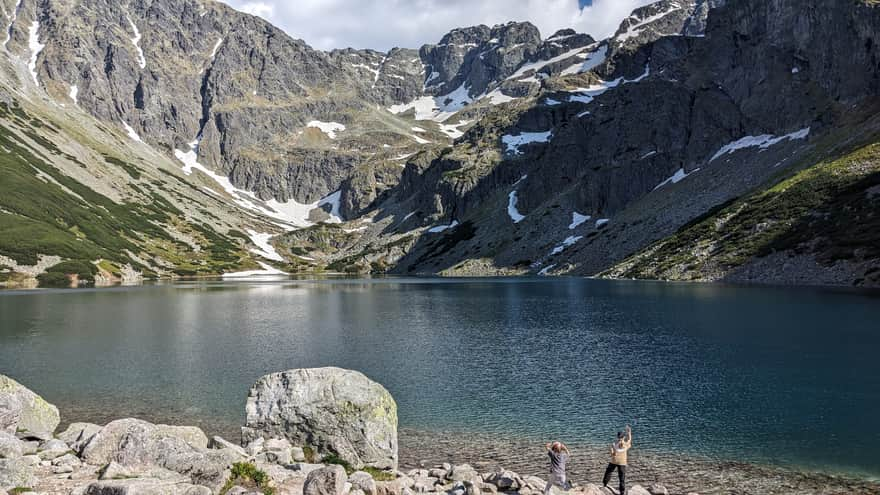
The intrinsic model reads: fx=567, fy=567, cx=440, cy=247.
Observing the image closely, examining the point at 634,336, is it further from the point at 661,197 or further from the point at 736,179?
the point at 661,197

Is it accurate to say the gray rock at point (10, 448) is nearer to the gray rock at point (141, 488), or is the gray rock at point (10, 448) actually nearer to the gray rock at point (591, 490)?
the gray rock at point (141, 488)

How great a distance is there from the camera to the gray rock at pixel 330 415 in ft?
76.9

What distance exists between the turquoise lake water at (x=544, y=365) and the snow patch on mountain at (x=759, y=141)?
102 m

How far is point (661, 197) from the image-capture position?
18575 centimetres

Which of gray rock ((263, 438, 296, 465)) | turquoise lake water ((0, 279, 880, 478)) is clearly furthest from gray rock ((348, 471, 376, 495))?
turquoise lake water ((0, 279, 880, 478))

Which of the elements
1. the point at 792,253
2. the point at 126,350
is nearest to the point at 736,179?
the point at 792,253

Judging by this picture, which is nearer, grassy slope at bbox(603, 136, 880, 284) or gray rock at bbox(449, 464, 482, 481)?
gray rock at bbox(449, 464, 482, 481)

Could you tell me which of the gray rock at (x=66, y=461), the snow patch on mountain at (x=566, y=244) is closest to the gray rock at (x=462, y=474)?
the gray rock at (x=66, y=461)

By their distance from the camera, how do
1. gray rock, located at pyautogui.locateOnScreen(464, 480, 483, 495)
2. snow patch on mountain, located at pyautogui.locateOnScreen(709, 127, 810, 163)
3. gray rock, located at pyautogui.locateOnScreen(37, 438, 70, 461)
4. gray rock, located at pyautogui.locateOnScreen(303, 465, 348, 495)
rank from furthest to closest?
snow patch on mountain, located at pyautogui.locateOnScreen(709, 127, 810, 163) → gray rock, located at pyautogui.locateOnScreen(37, 438, 70, 461) → gray rock, located at pyautogui.locateOnScreen(464, 480, 483, 495) → gray rock, located at pyautogui.locateOnScreen(303, 465, 348, 495)

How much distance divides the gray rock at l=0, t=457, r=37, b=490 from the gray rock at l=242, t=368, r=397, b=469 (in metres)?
7.90

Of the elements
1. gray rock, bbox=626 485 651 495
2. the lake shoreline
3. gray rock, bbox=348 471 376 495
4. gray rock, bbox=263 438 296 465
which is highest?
gray rock, bbox=348 471 376 495

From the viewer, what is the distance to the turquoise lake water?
2886 centimetres

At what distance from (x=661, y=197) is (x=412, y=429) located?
175 m

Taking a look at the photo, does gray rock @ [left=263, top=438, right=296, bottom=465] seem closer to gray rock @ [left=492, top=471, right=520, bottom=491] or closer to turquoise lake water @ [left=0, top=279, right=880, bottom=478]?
turquoise lake water @ [left=0, top=279, right=880, bottom=478]
